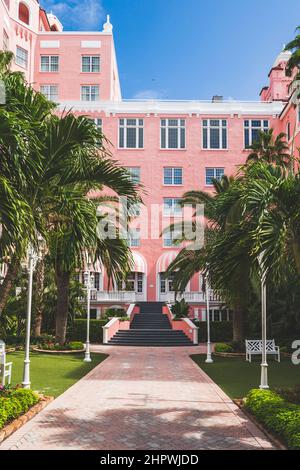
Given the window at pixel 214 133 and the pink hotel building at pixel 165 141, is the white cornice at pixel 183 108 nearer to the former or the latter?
the pink hotel building at pixel 165 141

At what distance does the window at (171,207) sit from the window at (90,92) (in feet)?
42.4

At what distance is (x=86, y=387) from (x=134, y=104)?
35.6 m

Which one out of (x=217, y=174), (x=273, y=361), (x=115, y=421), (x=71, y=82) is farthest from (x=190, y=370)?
(x=71, y=82)

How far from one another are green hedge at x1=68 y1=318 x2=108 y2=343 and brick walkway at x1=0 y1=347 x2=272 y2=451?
14989 millimetres

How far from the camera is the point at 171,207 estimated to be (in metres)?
45.4

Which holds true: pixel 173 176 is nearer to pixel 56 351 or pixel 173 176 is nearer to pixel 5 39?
pixel 5 39

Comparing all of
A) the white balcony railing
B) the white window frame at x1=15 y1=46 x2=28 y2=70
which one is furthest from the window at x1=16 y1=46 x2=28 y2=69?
the white balcony railing

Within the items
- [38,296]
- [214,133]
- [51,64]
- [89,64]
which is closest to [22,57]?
[51,64]

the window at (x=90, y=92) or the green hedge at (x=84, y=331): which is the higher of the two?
the window at (x=90, y=92)

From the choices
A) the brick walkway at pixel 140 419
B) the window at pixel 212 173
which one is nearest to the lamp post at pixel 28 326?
the brick walkway at pixel 140 419

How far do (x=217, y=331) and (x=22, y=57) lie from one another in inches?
1241

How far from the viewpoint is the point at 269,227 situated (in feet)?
28.9

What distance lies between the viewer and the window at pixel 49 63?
163 feet
